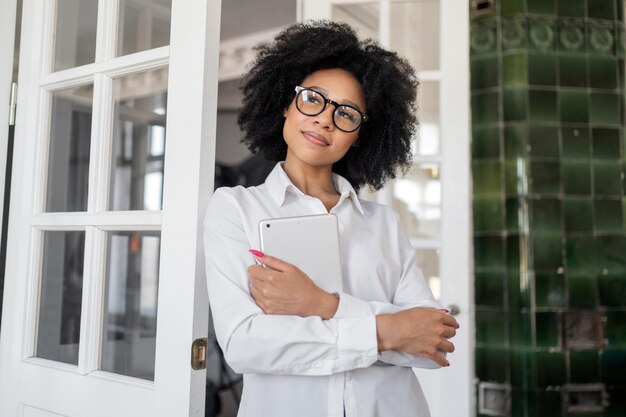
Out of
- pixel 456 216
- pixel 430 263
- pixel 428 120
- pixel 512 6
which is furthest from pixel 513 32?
pixel 430 263

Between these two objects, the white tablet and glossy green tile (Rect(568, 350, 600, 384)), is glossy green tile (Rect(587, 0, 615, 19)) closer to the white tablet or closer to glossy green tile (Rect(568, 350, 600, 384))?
glossy green tile (Rect(568, 350, 600, 384))

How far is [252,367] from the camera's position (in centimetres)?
98

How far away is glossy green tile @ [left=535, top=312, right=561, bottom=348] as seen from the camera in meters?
2.24

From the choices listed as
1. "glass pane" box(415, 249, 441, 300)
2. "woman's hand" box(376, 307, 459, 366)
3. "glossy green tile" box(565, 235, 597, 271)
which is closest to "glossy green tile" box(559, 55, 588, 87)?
"glossy green tile" box(565, 235, 597, 271)

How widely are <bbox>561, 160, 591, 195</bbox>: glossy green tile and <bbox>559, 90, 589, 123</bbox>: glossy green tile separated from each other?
7.5 inches

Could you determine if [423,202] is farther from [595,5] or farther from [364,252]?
[364,252]

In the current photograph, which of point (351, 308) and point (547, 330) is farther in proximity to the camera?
point (547, 330)

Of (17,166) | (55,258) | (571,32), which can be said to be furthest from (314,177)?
(571,32)

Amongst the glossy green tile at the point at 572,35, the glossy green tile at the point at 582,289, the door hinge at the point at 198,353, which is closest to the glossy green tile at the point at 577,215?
the glossy green tile at the point at 582,289

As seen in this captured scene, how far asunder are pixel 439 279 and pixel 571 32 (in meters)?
1.22

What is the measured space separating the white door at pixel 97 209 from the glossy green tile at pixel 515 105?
1435 millimetres

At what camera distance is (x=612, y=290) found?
2.29 metres

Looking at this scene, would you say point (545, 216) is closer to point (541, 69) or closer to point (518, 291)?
point (518, 291)

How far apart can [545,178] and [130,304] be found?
6.27 ft
